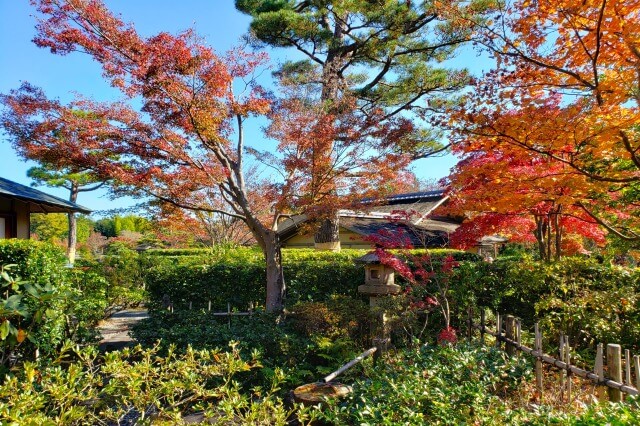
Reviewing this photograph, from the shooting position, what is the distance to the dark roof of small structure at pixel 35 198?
9.84 meters

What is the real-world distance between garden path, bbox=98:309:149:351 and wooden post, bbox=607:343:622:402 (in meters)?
6.64

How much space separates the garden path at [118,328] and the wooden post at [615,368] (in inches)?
261

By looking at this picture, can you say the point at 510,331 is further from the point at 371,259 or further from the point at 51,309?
the point at 51,309

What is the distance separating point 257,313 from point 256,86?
13.2 feet

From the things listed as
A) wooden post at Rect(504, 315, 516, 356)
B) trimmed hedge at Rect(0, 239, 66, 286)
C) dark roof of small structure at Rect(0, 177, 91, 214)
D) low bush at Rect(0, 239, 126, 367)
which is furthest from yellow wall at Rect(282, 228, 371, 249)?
wooden post at Rect(504, 315, 516, 356)

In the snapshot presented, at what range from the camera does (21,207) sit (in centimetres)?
1155

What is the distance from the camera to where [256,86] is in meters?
7.66

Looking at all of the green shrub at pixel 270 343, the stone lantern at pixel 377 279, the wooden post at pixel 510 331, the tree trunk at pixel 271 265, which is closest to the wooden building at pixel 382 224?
the tree trunk at pixel 271 265

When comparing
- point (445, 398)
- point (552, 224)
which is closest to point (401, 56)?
point (552, 224)

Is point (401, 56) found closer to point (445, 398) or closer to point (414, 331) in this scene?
point (414, 331)

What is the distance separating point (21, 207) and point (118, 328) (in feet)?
16.2

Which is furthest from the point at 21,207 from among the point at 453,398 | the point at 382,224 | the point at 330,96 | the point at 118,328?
the point at 453,398

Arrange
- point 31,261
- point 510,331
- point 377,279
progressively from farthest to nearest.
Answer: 1. point 377,279
2. point 31,261
3. point 510,331

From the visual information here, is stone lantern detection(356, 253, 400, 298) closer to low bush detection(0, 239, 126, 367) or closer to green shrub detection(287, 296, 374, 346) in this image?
green shrub detection(287, 296, 374, 346)
